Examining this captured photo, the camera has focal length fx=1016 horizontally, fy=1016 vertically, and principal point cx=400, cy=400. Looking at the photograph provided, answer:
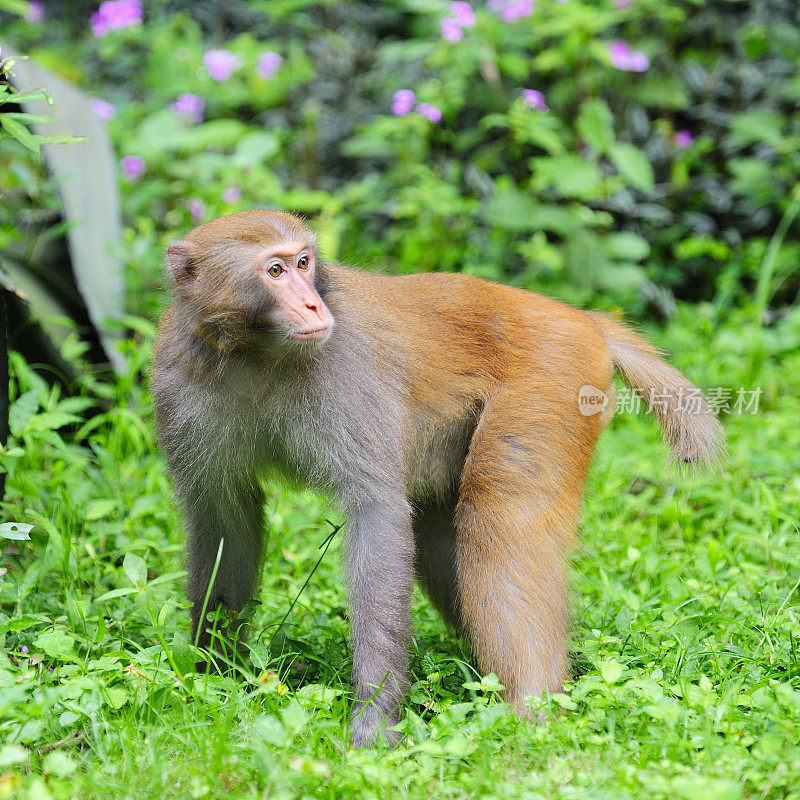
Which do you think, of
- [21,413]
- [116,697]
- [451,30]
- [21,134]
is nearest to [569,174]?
[451,30]

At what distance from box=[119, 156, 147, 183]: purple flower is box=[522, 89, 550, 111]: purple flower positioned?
2.91 m

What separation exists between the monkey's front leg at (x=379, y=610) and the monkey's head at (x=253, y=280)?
2.30ft

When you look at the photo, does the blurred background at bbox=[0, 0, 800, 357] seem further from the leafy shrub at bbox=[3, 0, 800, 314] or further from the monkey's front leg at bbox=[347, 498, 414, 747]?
the monkey's front leg at bbox=[347, 498, 414, 747]

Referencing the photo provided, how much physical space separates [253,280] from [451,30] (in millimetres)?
4631

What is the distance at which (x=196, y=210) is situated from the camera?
732cm

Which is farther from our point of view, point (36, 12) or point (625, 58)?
point (36, 12)

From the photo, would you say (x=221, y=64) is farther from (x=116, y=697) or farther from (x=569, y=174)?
(x=116, y=697)

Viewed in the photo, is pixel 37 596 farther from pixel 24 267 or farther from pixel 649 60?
pixel 649 60

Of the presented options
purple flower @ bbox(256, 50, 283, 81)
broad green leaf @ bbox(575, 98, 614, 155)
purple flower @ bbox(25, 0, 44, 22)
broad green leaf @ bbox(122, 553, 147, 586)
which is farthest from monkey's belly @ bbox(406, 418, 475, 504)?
purple flower @ bbox(25, 0, 44, 22)

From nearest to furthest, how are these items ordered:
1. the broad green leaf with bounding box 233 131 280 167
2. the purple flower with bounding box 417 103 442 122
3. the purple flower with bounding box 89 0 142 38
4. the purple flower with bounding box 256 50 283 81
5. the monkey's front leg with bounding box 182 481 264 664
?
the monkey's front leg with bounding box 182 481 264 664 < the broad green leaf with bounding box 233 131 280 167 < the purple flower with bounding box 417 103 442 122 < the purple flower with bounding box 256 50 283 81 < the purple flower with bounding box 89 0 142 38

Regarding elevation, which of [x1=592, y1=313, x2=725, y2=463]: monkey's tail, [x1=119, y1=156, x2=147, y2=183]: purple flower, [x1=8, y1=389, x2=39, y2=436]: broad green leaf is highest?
[x1=119, y1=156, x2=147, y2=183]: purple flower

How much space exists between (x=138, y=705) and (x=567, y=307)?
7.61ft

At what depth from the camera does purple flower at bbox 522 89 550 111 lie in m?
7.44

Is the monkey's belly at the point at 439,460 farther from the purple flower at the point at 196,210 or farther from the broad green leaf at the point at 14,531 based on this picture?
the purple flower at the point at 196,210
